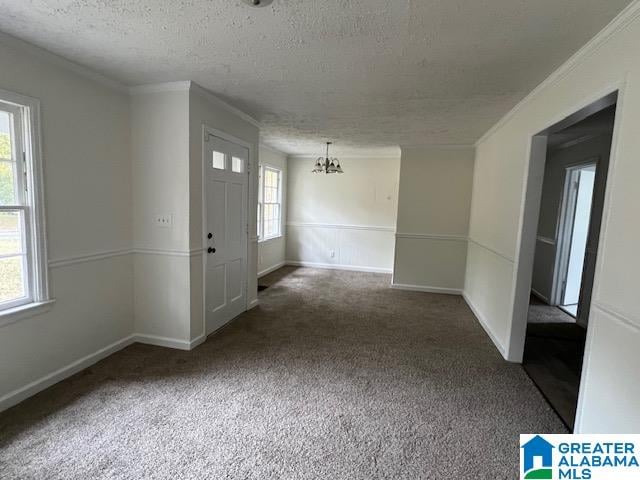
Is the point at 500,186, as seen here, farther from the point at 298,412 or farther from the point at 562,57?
the point at 298,412

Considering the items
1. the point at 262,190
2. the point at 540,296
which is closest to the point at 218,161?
the point at 262,190

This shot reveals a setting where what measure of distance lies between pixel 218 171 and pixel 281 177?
356cm

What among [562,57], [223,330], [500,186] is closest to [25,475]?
[223,330]

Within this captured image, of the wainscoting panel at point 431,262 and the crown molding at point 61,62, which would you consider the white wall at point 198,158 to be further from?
the wainscoting panel at point 431,262

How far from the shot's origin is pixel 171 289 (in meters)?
3.06

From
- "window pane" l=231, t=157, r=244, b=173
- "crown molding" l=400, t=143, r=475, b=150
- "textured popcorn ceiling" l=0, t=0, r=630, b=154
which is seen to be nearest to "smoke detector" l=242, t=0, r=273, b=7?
"textured popcorn ceiling" l=0, t=0, r=630, b=154

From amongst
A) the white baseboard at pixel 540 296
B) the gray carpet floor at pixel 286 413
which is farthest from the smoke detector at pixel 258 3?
the white baseboard at pixel 540 296

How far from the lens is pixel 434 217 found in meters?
5.28

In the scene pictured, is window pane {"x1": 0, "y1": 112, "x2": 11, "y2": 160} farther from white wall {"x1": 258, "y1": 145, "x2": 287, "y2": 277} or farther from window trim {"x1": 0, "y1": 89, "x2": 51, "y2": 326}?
white wall {"x1": 258, "y1": 145, "x2": 287, "y2": 277}

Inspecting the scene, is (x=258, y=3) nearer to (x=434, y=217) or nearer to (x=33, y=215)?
(x=33, y=215)

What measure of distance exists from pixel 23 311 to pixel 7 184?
2.81 ft

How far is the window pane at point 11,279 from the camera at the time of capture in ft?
7.14

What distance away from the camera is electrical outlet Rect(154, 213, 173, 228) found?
9.80 ft

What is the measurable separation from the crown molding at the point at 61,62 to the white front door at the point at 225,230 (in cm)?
84
